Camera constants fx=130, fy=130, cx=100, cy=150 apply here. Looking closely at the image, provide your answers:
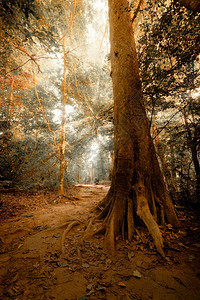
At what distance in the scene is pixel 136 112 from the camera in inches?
121

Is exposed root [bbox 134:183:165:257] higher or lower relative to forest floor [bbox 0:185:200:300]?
higher

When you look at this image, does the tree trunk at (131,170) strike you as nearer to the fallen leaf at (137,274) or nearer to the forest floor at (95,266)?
the forest floor at (95,266)

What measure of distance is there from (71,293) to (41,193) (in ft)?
19.6

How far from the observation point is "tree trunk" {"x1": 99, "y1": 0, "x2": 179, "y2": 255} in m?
2.69

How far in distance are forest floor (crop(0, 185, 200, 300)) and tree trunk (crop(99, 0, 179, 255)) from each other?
292 mm

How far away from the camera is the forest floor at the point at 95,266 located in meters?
1.55

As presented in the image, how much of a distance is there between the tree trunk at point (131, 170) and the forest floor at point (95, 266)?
292mm

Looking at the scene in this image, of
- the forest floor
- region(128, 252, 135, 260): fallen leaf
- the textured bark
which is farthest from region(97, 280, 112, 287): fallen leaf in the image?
the textured bark

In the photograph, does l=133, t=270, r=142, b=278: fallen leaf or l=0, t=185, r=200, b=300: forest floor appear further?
l=133, t=270, r=142, b=278: fallen leaf

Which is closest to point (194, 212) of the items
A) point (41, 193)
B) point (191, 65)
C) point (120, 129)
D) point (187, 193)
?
point (187, 193)

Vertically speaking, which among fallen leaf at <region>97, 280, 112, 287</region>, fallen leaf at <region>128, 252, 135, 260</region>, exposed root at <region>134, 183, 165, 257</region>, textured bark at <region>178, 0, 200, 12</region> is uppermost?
textured bark at <region>178, 0, 200, 12</region>

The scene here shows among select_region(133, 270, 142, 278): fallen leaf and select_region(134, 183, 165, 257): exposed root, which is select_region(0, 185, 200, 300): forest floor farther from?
select_region(134, 183, 165, 257): exposed root

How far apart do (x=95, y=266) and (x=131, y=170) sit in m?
1.78

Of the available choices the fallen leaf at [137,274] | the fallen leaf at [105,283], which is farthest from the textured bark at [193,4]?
the fallen leaf at [105,283]
